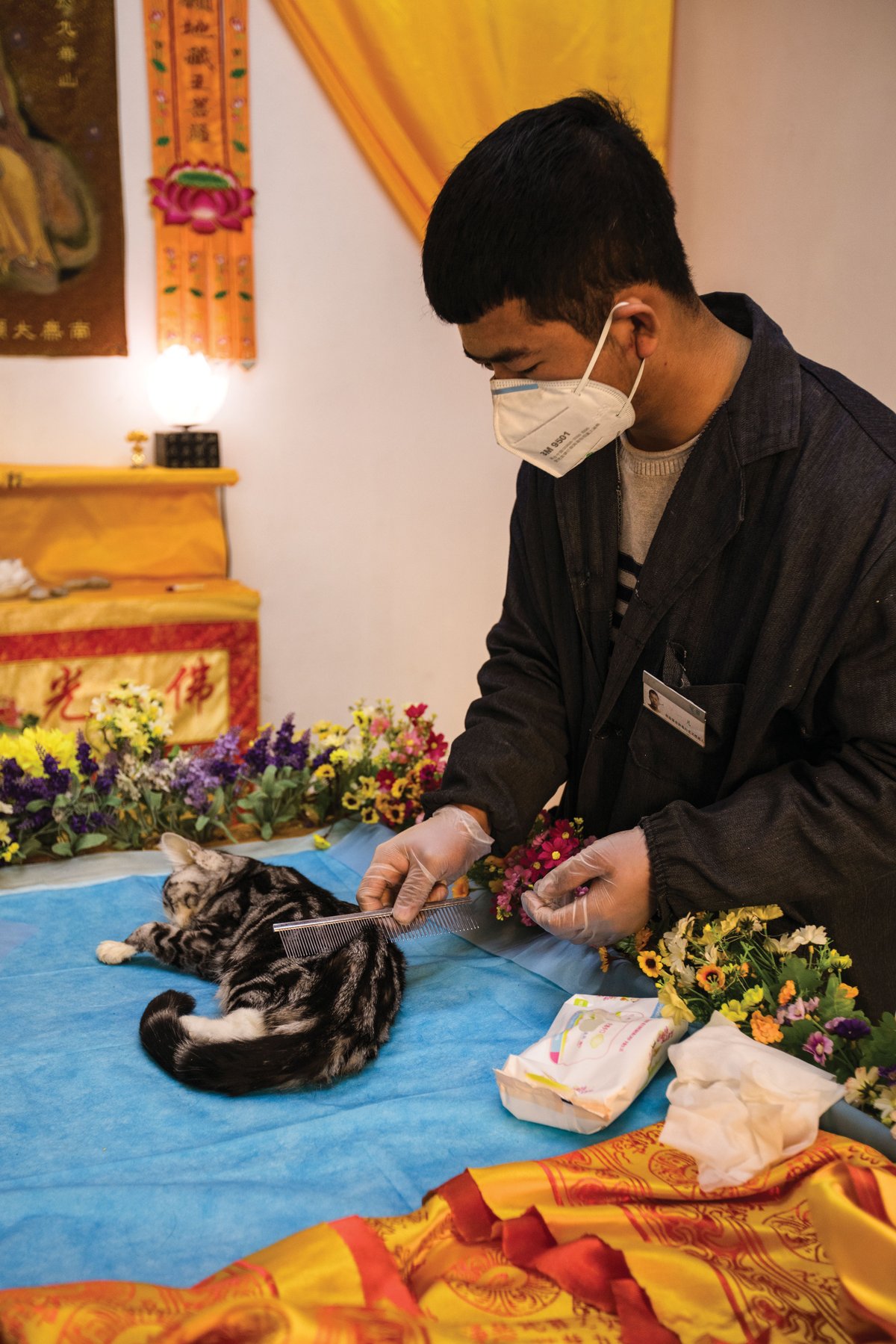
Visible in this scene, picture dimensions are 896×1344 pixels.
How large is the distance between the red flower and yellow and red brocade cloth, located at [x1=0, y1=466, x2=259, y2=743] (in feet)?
3.59

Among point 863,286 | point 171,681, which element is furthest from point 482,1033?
point 863,286

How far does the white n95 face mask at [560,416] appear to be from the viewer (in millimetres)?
1585

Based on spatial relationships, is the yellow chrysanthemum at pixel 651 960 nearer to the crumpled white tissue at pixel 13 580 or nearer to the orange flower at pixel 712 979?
the orange flower at pixel 712 979

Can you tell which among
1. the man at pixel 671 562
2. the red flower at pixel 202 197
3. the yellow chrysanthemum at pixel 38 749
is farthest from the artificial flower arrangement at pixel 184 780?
the red flower at pixel 202 197

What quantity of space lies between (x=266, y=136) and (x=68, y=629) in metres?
2.34

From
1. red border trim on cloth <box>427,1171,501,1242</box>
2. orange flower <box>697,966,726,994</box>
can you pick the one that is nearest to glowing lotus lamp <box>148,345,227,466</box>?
orange flower <box>697,966,726,994</box>

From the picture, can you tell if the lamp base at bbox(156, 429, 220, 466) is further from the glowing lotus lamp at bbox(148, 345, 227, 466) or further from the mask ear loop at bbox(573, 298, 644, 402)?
the mask ear loop at bbox(573, 298, 644, 402)

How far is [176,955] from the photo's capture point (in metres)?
1.84

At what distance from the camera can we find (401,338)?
5168 mm

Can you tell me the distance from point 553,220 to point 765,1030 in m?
1.06

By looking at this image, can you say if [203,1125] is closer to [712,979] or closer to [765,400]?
[712,979]

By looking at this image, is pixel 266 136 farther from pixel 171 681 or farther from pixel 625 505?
pixel 625 505

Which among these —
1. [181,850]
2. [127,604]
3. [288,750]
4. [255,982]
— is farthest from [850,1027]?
[127,604]

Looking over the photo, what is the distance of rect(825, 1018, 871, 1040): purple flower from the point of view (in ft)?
4.29
